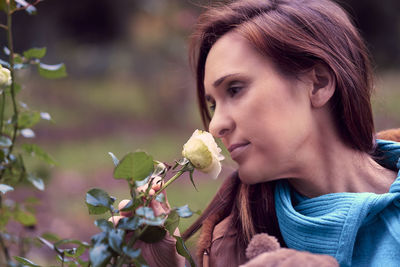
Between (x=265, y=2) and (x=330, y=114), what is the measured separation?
0.38 metres

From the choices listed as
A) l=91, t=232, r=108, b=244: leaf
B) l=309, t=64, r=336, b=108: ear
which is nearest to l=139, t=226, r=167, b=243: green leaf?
l=91, t=232, r=108, b=244: leaf

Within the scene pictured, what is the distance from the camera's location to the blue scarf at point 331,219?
→ 4.04ft

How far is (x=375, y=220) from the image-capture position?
1320mm

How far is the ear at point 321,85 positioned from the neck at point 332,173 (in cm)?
9

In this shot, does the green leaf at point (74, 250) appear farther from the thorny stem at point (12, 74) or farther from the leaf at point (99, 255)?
the thorny stem at point (12, 74)

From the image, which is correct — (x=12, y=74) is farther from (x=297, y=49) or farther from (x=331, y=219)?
(x=331, y=219)

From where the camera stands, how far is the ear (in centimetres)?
139

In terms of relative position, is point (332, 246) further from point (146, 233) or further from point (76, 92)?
point (76, 92)

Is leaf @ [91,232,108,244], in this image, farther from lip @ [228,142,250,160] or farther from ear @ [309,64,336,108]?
ear @ [309,64,336,108]

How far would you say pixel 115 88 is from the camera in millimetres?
10062

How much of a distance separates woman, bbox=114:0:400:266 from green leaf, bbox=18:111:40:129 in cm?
49

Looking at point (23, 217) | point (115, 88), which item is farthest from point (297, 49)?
point (115, 88)

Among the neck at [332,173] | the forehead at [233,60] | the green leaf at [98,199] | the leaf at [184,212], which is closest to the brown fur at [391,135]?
the neck at [332,173]

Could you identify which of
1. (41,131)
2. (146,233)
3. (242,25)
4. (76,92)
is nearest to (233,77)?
(242,25)
